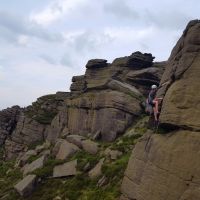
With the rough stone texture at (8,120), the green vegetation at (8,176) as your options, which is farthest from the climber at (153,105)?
the rough stone texture at (8,120)

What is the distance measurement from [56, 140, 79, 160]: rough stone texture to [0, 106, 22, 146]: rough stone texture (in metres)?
30.6

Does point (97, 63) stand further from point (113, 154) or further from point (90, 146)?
point (113, 154)

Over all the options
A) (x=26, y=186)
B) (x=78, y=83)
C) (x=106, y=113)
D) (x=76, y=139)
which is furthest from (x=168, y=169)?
(x=78, y=83)

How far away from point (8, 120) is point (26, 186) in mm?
43082

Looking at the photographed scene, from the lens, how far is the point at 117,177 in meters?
37.4

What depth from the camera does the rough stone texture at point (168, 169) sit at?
2333cm

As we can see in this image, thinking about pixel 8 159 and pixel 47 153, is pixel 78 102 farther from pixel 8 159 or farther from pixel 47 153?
pixel 8 159

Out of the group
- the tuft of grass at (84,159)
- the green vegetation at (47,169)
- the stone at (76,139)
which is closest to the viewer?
the tuft of grass at (84,159)

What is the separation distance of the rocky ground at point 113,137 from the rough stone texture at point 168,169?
0.18 feet

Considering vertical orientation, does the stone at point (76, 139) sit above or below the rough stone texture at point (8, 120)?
below

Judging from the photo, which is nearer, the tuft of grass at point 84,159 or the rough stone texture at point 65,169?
the tuft of grass at point 84,159

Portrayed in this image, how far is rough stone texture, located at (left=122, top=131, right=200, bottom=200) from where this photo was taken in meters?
23.3

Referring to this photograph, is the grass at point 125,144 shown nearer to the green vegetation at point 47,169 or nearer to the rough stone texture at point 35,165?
the green vegetation at point 47,169

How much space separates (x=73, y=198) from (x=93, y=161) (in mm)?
6366
